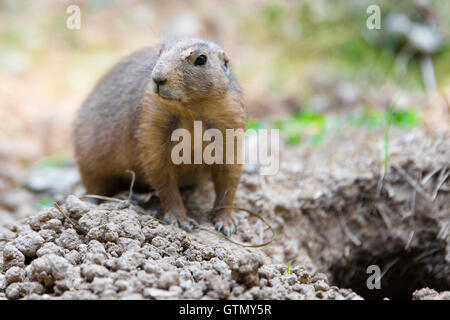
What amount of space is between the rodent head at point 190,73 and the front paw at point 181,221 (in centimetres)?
101

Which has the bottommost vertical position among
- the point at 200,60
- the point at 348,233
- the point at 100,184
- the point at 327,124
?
the point at 348,233

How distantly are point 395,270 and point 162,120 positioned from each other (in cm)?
303

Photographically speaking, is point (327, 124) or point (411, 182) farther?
point (327, 124)

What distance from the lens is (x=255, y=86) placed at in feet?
30.4

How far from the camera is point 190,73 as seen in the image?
3.73 metres

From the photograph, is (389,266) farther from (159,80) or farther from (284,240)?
(159,80)

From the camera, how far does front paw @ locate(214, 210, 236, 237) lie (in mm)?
4176

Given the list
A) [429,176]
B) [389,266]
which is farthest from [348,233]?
[429,176]

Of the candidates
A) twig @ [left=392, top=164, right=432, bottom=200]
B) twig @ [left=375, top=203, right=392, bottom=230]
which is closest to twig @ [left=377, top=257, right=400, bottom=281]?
twig @ [left=375, top=203, right=392, bottom=230]

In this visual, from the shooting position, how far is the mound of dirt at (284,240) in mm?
2846

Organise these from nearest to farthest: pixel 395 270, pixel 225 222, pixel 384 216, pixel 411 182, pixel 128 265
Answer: pixel 128 265 < pixel 225 222 < pixel 411 182 < pixel 384 216 < pixel 395 270

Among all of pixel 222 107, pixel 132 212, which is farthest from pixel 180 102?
pixel 132 212

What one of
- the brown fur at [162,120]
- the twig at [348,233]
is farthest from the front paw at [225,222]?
the twig at [348,233]
